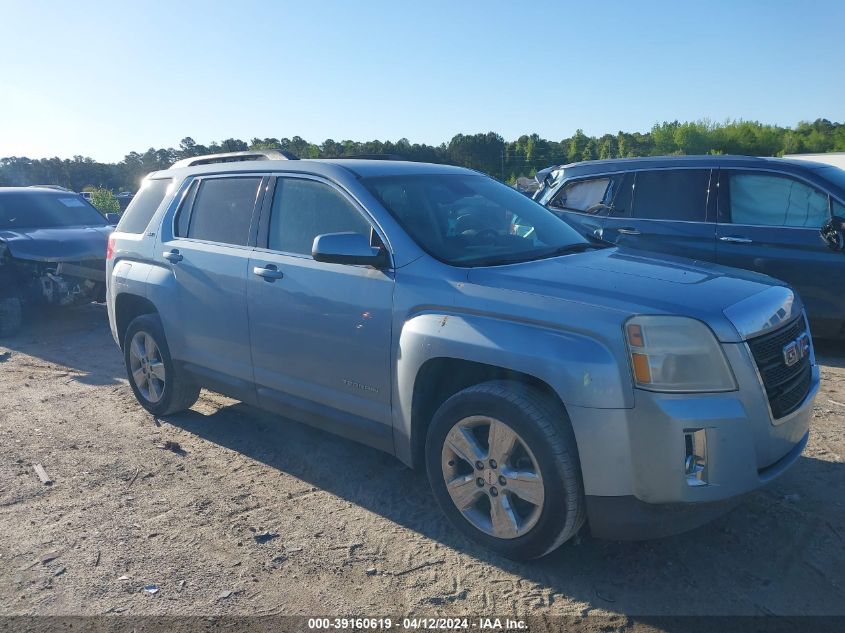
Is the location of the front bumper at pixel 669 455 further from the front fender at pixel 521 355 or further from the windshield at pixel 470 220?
the windshield at pixel 470 220

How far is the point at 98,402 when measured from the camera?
591 centimetres

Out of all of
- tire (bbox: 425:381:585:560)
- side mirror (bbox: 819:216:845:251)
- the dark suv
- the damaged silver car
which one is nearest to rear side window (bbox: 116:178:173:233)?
tire (bbox: 425:381:585:560)

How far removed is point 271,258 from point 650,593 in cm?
271

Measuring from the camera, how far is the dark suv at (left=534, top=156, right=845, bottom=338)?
20.5 feet

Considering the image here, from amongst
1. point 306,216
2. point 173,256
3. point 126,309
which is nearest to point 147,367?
point 126,309

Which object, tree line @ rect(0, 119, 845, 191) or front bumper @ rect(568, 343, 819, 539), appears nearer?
front bumper @ rect(568, 343, 819, 539)

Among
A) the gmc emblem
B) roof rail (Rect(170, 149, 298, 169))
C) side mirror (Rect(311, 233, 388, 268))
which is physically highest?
roof rail (Rect(170, 149, 298, 169))

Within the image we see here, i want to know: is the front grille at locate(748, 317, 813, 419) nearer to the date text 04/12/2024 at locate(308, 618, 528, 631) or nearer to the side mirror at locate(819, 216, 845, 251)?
the date text 04/12/2024 at locate(308, 618, 528, 631)

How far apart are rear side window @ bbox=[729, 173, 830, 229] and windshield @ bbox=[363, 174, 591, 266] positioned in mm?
3052

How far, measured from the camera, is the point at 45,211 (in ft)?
32.6

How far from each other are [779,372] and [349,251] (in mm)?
2054

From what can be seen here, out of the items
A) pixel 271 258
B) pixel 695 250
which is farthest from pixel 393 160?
pixel 695 250

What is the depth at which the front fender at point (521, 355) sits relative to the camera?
9.25ft

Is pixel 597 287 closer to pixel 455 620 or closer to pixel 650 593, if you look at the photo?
pixel 650 593
